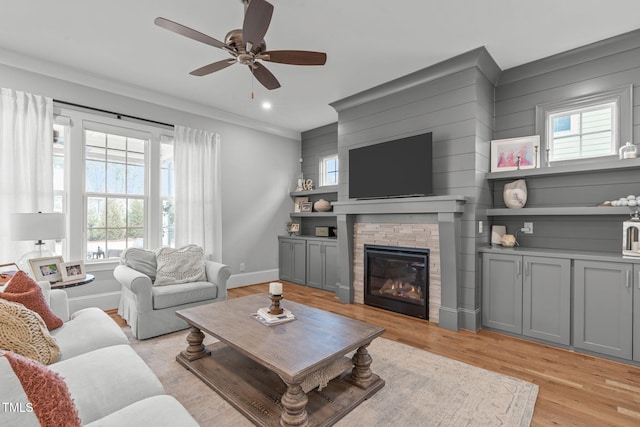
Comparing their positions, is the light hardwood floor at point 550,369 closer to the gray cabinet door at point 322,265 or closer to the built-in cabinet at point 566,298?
the built-in cabinet at point 566,298

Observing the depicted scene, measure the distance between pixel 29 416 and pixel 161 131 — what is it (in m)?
4.25

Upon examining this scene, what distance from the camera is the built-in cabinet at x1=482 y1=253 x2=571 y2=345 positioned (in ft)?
9.40

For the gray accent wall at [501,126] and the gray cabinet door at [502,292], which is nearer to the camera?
the gray accent wall at [501,126]

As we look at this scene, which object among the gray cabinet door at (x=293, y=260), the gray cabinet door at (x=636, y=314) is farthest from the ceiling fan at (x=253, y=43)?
the gray cabinet door at (x=293, y=260)

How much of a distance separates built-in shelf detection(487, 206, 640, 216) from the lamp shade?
4.38 metres

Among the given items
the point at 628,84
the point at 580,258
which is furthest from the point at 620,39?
the point at 580,258

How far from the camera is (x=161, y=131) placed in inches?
172

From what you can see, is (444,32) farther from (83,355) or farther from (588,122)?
(83,355)

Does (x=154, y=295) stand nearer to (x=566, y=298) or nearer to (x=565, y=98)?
(x=566, y=298)

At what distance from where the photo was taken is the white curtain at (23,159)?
3.18m

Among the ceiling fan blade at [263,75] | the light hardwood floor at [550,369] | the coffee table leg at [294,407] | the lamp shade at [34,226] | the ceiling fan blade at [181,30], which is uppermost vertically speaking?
the ceiling fan blade at [181,30]

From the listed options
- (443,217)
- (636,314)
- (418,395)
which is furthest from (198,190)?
(636,314)

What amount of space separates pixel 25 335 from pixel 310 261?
3.95 metres

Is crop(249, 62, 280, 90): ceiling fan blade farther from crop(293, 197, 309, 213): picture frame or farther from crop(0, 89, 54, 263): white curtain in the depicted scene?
crop(293, 197, 309, 213): picture frame
